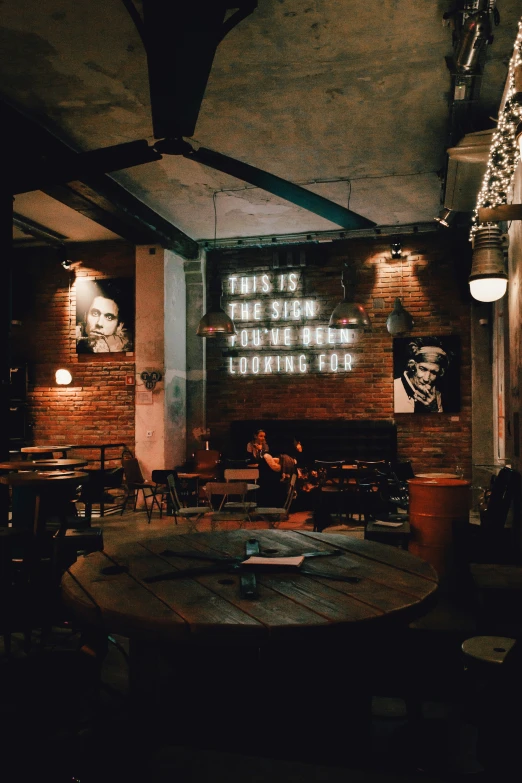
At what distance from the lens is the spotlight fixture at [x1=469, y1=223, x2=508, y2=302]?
501cm

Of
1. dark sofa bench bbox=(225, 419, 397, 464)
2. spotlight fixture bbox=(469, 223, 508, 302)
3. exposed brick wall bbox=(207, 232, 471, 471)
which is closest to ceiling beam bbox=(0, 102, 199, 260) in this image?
exposed brick wall bbox=(207, 232, 471, 471)

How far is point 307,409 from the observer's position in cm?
1006

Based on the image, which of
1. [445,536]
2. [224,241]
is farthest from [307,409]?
[445,536]

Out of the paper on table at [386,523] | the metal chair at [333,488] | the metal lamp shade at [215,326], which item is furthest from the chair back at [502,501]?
the metal lamp shade at [215,326]

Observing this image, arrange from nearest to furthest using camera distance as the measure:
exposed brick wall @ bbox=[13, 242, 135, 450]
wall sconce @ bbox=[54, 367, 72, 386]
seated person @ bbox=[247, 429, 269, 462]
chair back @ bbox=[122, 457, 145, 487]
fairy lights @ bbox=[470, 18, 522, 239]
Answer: fairy lights @ bbox=[470, 18, 522, 239] → chair back @ bbox=[122, 457, 145, 487] → seated person @ bbox=[247, 429, 269, 462] → exposed brick wall @ bbox=[13, 242, 135, 450] → wall sconce @ bbox=[54, 367, 72, 386]

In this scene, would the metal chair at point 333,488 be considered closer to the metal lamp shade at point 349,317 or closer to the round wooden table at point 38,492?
the metal lamp shade at point 349,317

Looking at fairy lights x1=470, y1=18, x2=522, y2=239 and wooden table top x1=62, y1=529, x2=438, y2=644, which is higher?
fairy lights x1=470, y1=18, x2=522, y2=239

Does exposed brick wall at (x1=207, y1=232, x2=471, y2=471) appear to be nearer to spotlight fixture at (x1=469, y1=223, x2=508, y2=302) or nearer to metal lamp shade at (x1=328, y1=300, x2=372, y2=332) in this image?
metal lamp shade at (x1=328, y1=300, x2=372, y2=332)

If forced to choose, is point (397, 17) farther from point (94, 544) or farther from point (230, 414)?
point (230, 414)

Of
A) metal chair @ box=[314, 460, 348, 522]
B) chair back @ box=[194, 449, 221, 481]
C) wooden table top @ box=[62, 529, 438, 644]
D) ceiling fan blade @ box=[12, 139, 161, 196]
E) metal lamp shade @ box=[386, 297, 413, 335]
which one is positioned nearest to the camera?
wooden table top @ box=[62, 529, 438, 644]

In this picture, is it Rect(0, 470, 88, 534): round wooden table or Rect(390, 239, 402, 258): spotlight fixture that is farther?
Rect(390, 239, 402, 258): spotlight fixture

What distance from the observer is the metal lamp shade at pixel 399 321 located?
351 inches

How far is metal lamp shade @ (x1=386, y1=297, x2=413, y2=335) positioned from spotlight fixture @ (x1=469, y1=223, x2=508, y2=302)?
11.8 ft

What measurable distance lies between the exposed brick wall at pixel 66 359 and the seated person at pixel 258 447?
7.09 ft
